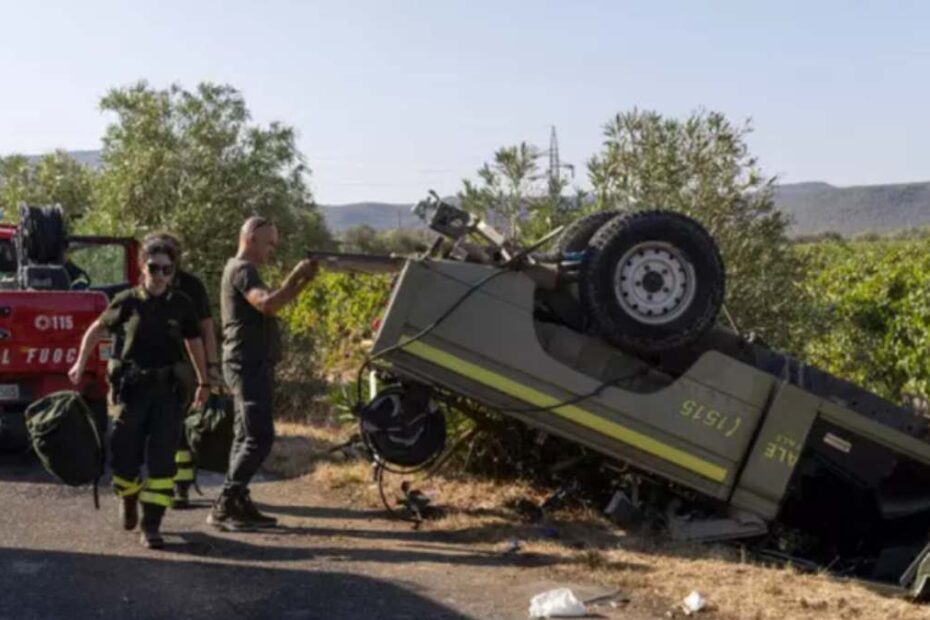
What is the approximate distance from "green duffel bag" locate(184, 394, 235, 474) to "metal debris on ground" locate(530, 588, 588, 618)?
2.81m

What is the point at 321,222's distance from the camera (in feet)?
61.0

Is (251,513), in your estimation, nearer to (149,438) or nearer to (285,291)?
(149,438)

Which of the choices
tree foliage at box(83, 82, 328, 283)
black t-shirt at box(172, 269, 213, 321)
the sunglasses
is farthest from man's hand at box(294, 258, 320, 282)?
tree foliage at box(83, 82, 328, 283)

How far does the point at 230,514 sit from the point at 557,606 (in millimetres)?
2465

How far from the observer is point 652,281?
22.1 feet

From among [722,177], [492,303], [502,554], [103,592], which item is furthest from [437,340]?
[722,177]

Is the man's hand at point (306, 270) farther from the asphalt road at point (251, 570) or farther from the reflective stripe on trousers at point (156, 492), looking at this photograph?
the asphalt road at point (251, 570)

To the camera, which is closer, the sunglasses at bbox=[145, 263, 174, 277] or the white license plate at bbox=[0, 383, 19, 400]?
the sunglasses at bbox=[145, 263, 174, 277]

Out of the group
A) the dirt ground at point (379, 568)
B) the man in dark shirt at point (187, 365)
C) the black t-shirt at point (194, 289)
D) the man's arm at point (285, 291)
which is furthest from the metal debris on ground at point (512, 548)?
the black t-shirt at point (194, 289)

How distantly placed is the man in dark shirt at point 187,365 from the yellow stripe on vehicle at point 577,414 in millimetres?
1350

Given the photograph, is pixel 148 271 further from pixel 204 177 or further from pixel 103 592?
pixel 204 177

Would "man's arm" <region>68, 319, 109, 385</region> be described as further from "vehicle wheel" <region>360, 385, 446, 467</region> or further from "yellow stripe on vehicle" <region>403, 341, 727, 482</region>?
"yellow stripe on vehicle" <region>403, 341, 727, 482</region>

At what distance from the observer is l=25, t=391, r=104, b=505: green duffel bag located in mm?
6887

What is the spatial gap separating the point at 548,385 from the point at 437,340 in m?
0.66
